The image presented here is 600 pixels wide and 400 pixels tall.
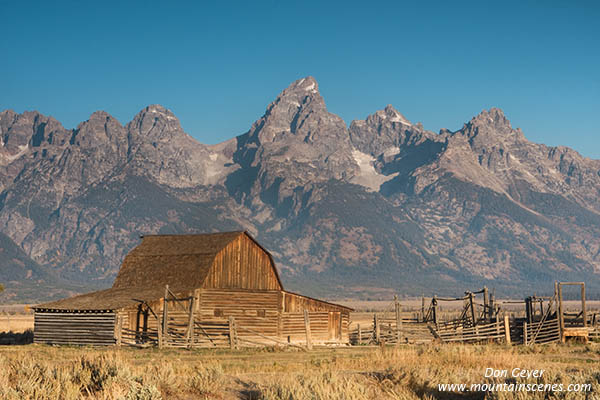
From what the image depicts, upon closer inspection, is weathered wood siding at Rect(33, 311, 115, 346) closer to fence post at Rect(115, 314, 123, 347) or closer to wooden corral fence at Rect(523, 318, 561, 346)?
fence post at Rect(115, 314, 123, 347)

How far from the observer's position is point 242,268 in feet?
152

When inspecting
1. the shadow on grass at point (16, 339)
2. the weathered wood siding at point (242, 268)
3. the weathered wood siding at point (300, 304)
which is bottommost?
the shadow on grass at point (16, 339)

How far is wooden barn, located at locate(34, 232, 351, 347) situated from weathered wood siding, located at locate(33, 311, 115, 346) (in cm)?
5

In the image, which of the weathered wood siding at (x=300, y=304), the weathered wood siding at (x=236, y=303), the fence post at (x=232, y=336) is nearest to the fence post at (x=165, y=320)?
the fence post at (x=232, y=336)

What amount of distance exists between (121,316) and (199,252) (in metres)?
8.53

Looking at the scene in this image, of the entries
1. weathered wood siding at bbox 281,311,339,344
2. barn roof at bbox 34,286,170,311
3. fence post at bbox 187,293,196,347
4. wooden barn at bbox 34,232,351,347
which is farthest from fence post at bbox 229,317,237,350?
weathered wood siding at bbox 281,311,339,344

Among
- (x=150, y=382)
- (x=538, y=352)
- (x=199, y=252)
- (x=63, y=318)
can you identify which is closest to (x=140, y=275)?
(x=199, y=252)

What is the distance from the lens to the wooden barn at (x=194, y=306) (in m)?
38.8

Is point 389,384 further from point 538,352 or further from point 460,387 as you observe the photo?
point 538,352

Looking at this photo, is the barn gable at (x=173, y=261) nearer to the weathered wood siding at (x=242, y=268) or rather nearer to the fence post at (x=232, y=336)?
the weathered wood siding at (x=242, y=268)

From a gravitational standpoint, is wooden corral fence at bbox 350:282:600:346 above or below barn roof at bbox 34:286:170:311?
below

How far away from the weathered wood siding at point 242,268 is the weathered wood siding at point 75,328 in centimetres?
683

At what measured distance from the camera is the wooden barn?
38.8m

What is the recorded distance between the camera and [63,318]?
40.5m
